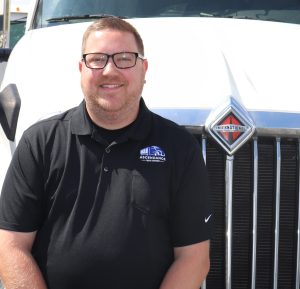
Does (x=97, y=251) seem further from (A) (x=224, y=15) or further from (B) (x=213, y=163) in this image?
(A) (x=224, y=15)

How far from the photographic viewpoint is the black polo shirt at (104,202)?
8.91 ft

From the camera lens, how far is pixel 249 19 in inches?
166

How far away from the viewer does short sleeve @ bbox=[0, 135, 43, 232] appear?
9.04 ft

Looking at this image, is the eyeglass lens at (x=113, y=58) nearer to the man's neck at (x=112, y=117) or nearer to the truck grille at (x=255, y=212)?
the man's neck at (x=112, y=117)

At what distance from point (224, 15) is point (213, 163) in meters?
1.53

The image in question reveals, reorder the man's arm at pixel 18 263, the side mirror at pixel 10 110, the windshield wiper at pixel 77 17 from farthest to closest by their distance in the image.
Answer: the windshield wiper at pixel 77 17
the side mirror at pixel 10 110
the man's arm at pixel 18 263

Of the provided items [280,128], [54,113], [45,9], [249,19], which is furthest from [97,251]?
[45,9]

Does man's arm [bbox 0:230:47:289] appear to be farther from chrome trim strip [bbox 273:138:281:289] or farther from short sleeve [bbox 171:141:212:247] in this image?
chrome trim strip [bbox 273:138:281:289]

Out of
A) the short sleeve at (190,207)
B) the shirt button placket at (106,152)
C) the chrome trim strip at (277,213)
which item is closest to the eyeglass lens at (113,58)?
the shirt button placket at (106,152)

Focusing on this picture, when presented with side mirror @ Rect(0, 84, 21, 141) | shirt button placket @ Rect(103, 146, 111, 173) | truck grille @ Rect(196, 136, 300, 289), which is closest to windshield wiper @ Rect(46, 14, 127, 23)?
side mirror @ Rect(0, 84, 21, 141)

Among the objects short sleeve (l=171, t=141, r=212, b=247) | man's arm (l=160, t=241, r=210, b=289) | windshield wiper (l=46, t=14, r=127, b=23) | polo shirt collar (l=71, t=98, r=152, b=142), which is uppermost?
windshield wiper (l=46, t=14, r=127, b=23)

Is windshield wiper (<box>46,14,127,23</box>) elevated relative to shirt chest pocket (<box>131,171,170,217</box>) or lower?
elevated

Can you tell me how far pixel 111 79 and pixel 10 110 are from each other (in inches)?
31.9

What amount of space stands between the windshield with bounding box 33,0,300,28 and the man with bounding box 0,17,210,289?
1607 millimetres
